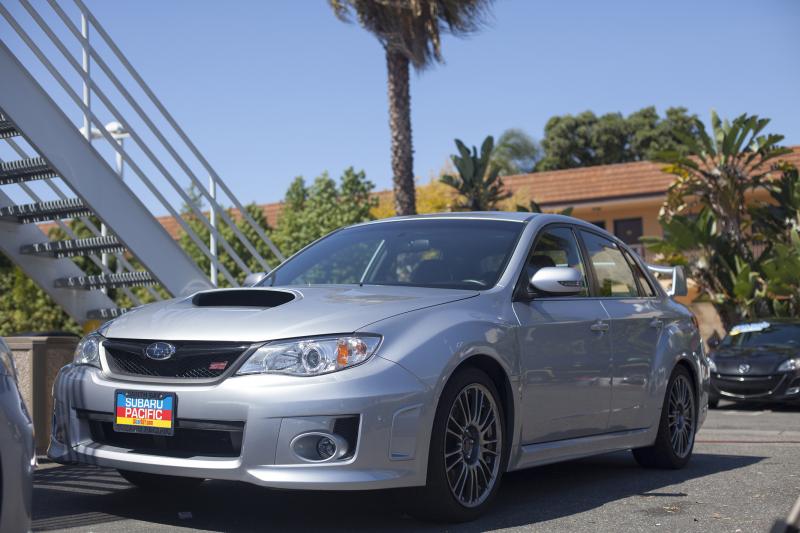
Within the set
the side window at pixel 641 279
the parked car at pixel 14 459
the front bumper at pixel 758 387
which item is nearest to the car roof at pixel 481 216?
the side window at pixel 641 279

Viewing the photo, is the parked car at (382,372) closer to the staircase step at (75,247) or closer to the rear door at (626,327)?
the rear door at (626,327)

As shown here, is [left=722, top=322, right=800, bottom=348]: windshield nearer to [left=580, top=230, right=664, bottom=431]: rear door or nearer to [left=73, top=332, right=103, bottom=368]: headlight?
[left=580, top=230, right=664, bottom=431]: rear door

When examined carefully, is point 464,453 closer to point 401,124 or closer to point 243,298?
point 243,298

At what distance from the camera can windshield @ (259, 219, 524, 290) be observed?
6242mm

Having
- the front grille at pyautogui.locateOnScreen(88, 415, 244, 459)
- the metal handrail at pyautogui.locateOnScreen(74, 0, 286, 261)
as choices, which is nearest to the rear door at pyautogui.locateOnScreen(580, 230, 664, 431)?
the front grille at pyautogui.locateOnScreen(88, 415, 244, 459)

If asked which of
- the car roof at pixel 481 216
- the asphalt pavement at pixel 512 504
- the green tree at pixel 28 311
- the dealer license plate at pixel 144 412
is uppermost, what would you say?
the car roof at pixel 481 216

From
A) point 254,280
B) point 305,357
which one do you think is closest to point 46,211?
point 254,280

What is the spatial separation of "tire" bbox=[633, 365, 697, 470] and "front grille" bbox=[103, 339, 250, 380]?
11.7ft

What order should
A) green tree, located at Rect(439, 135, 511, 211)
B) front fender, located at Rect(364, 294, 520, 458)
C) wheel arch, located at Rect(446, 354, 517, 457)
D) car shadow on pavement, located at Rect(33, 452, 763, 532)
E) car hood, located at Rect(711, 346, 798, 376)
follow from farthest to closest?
green tree, located at Rect(439, 135, 511, 211), car hood, located at Rect(711, 346, 798, 376), wheel arch, located at Rect(446, 354, 517, 457), car shadow on pavement, located at Rect(33, 452, 763, 532), front fender, located at Rect(364, 294, 520, 458)

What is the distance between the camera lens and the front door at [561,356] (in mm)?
5992

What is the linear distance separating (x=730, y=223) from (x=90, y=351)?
20955mm

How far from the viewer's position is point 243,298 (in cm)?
565

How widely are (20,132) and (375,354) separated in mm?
5651

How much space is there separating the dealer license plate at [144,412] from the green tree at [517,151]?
142ft
